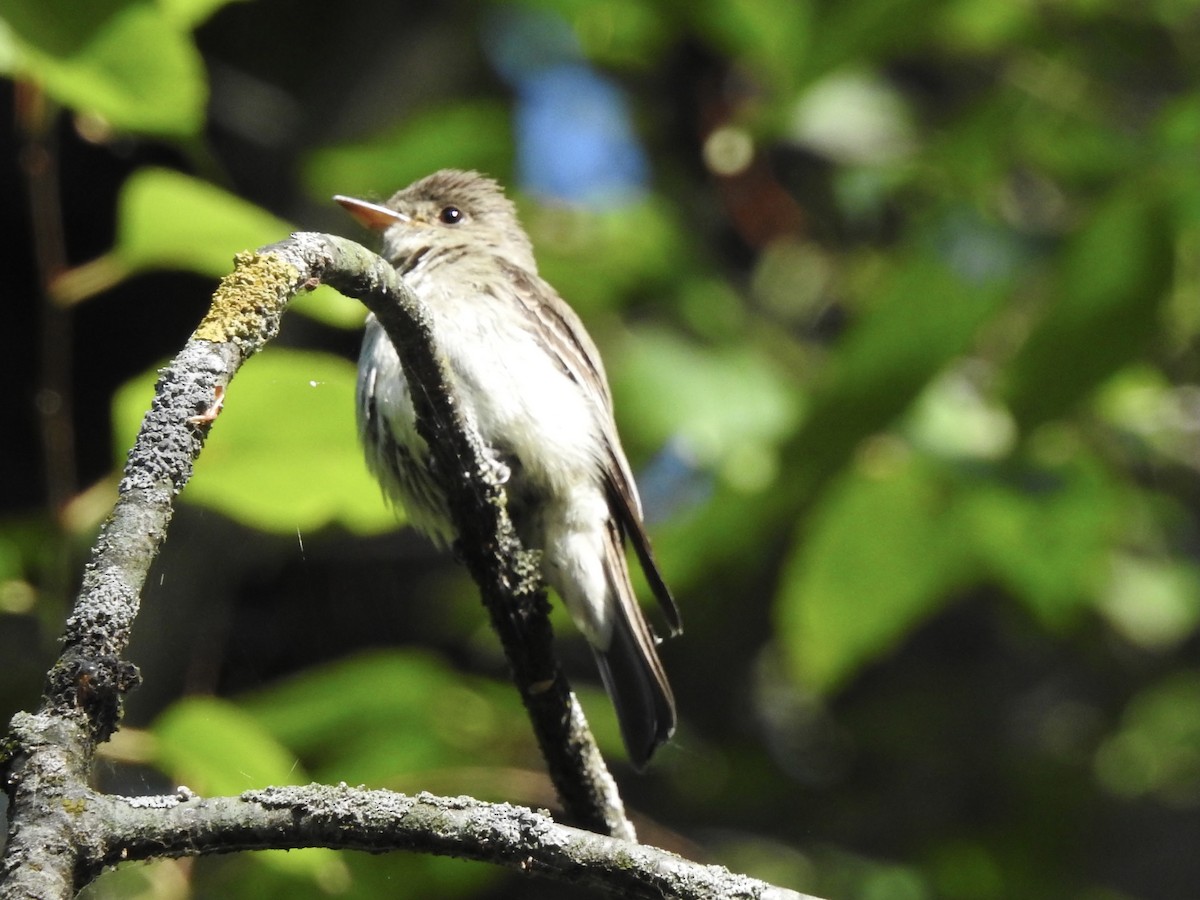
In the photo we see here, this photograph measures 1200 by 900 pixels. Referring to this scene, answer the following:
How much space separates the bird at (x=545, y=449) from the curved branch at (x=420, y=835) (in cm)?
137

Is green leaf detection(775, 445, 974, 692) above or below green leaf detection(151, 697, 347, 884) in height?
above

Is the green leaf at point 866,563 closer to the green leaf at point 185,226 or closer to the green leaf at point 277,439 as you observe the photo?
the green leaf at point 277,439

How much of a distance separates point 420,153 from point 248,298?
2731 mm

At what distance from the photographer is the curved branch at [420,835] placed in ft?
4.54

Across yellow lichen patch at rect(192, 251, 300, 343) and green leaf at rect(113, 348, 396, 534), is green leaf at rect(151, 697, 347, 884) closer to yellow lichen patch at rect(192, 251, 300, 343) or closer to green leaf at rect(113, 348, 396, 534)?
green leaf at rect(113, 348, 396, 534)

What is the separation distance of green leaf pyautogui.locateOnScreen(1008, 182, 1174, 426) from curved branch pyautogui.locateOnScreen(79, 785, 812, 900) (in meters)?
1.97

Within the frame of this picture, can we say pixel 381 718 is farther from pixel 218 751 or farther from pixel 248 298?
pixel 248 298

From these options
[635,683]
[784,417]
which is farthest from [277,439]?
[784,417]

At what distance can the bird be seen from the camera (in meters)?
3.10

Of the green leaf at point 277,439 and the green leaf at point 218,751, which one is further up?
the green leaf at point 277,439

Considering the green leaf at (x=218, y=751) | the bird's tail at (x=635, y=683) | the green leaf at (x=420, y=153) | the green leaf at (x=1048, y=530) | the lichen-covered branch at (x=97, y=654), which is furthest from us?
the green leaf at (x=420, y=153)

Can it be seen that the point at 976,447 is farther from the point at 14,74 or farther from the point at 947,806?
the point at 947,806

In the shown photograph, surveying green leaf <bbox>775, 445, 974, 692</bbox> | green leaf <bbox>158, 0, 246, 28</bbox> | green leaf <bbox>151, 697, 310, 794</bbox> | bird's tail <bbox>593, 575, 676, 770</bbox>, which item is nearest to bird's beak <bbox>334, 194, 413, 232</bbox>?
green leaf <bbox>158, 0, 246, 28</bbox>

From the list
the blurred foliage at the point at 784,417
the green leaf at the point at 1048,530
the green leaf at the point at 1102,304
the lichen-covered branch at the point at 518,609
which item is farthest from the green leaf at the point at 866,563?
the lichen-covered branch at the point at 518,609
